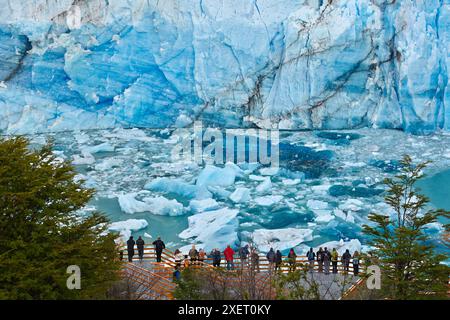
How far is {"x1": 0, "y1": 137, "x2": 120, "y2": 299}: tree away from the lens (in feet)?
16.9

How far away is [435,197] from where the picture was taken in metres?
13.6

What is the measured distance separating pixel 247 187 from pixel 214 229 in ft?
10.3

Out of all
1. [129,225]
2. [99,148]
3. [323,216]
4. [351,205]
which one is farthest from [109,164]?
[351,205]

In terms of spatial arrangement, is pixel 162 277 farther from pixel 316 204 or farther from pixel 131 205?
pixel 316 204

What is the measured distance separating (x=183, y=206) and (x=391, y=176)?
5319 millimetres

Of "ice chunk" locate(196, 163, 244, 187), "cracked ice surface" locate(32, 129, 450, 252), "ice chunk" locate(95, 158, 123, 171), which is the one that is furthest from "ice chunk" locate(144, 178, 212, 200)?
"ice chunk" locate(95, 158, 123, 171)

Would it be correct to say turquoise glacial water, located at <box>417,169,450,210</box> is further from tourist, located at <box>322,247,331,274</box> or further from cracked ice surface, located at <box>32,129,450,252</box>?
tourist, located at <box>322,247,331,274</box>

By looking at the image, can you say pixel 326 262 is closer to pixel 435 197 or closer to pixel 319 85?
pixel 435 197

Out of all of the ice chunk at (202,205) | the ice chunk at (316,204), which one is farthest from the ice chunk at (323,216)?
the ice chunk at (202,205)

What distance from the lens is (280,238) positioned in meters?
11.4

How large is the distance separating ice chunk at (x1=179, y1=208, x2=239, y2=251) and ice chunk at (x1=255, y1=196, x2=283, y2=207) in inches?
46.2

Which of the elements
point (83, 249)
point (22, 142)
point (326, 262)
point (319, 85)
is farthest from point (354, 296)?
point (319, 85)

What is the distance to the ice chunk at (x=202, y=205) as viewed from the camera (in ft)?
42.5

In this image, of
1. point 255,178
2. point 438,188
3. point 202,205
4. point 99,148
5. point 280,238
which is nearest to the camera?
point 280,238
